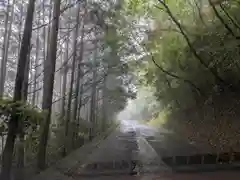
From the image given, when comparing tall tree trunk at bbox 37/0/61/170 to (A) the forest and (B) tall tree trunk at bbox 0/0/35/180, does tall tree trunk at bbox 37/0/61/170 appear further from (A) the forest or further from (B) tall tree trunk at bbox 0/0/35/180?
(B) tall tree trunk at bbox 0/0/35/180

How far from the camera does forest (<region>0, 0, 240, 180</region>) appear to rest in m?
13.6

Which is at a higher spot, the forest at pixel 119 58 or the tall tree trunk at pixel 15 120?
the forest at pixel 119 58

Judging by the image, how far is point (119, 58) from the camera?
104 feet

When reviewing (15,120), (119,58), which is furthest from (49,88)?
(119,58)

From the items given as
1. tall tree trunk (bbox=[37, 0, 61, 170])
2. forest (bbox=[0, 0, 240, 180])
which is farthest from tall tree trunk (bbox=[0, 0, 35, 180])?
tall tree trunk (bbox=[37, 0, 61, 170])

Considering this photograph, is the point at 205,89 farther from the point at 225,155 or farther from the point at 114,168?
the point at 114,168

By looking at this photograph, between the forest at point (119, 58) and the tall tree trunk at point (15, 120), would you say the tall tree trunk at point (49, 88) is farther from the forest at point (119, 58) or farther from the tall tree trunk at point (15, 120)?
the tall tree trunk at point (15, 120)

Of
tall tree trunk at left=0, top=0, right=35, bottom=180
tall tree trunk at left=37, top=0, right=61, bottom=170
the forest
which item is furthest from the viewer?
tall tree trunk at left=37, top=0, right=61, bottom=170

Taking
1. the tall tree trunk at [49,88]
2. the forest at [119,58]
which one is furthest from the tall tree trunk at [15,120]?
the tall tree trunk at [49,88]

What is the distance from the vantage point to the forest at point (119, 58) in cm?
1355

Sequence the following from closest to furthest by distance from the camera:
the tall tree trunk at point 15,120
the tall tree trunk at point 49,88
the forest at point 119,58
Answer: the tall tree trunk at point 15,120
the forest at point 119,58
the tall tree trunk at point 49,88

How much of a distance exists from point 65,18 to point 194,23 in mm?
7886

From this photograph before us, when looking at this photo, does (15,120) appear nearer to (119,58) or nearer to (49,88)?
(49,88)

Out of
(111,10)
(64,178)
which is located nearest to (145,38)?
(111,10)
